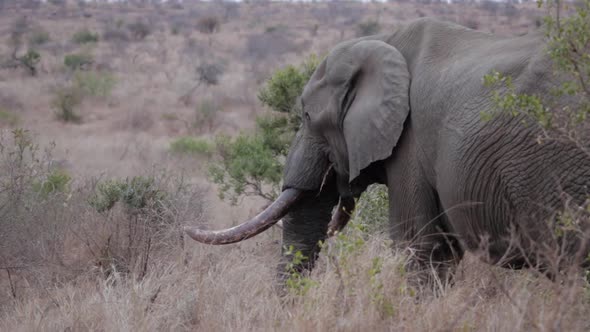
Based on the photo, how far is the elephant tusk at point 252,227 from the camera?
5039 millimetres

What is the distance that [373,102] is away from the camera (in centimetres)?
472

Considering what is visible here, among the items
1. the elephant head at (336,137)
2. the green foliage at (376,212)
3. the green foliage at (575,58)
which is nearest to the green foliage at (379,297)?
the elephant head at (336,137)

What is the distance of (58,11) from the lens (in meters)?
50.2

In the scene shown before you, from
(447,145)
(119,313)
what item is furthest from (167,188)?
(447,145)

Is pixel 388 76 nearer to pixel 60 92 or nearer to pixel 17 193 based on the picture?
pixel 17 193

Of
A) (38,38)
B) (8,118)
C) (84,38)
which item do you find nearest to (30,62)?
(38,38)

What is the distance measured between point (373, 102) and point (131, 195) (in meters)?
2.88

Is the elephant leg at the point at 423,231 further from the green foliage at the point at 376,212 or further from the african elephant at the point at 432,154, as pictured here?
the green foliage at the point at 376,212

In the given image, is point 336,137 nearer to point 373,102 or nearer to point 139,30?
point 373,102

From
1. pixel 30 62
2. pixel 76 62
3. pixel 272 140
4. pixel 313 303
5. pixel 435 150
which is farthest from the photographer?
pixel 76 62

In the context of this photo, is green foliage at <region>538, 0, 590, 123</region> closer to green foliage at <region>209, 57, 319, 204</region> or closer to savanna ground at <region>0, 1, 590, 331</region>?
savanna ground at <region>0, 1, 590, 331</region>

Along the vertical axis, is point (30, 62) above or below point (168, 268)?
below

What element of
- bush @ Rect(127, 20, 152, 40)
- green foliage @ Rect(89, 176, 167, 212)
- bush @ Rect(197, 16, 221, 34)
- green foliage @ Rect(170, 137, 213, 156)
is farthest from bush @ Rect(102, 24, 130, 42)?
green foliage @ Rect(89, 176, 167, 212)

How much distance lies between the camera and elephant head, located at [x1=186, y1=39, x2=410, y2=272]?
15.2 feet
